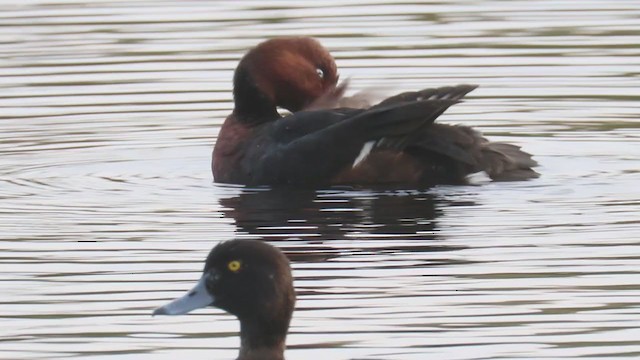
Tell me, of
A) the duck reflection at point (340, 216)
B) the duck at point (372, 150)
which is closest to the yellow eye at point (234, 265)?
the duck reflection at point (340, 216)

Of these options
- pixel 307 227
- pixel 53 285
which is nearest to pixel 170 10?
pixel 307 227

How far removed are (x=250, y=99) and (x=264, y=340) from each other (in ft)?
18.9

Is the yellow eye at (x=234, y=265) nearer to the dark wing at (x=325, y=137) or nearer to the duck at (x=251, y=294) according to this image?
the duck at (x=251, y=294)

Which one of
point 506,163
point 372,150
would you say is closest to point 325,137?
point 372,150

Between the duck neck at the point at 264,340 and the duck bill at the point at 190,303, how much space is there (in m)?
0.21

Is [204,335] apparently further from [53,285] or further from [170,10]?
[170,10]

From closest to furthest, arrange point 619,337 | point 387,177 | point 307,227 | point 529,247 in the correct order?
1. point 619,337
2. point 529,247
3. point 307,227
4. point 387,177

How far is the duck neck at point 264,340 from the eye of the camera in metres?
7.66

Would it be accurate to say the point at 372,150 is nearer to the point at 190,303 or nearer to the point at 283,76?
the point at 283,76

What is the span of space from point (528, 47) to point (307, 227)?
6622 millimetres

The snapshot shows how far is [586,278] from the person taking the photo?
30.7ft

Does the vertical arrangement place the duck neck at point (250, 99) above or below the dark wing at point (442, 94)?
below

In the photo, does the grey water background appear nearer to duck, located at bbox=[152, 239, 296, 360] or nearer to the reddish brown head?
duck, located at bbox=[152, 239, 296, 360]

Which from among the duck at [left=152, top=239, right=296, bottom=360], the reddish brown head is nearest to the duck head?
the reddish brown head
